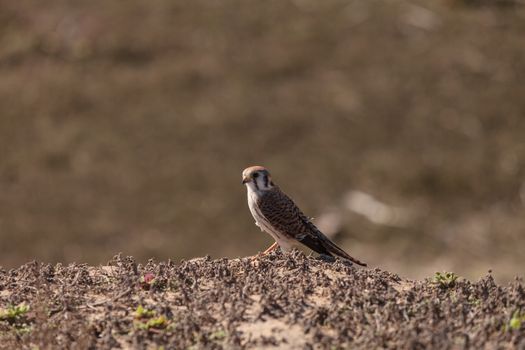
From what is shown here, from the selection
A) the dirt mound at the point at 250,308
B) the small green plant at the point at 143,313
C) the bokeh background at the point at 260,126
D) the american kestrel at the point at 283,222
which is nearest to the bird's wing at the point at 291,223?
the american kestrel at the point at 283,222

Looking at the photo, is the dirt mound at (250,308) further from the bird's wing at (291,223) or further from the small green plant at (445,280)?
the bird's wing at (291,223)

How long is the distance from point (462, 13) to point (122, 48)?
542 inches

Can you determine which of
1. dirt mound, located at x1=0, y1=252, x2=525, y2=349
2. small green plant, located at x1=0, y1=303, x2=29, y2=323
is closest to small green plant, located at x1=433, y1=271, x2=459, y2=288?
dirt mound, located at x1=0, y1=252, x2=525, y2=349

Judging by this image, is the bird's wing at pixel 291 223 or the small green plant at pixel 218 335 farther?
the bird's wing at pixel 291 223

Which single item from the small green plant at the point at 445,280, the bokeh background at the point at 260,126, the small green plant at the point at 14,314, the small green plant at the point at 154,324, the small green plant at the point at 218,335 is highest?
the bokeh background at the point at 260,126

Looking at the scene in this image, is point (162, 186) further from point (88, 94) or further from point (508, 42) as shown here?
point (508, 42)

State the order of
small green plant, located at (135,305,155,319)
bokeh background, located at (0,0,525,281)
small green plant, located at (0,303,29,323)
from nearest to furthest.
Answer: small green plant, located at (135,305,155,319) < small green plant, located at (0,303,29,323) < bokeh background, located at (0,0,525,281)

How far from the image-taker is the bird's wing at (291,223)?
35.6 feet

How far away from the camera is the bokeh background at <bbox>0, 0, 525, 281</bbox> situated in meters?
27.4

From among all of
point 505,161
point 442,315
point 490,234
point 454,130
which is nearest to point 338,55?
point 454,130

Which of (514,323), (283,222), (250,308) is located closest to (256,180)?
(283,222)

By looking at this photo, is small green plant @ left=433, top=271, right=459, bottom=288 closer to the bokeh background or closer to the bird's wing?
the bird's wing

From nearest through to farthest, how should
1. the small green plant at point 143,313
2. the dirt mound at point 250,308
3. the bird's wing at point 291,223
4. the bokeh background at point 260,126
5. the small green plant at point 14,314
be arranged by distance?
the dirt mound at point 250,308 → the small green plant at point 143,313 → the small green plant at point 14,314 → the bird's wing at point 291,223 → the bokeh background at point 260,126

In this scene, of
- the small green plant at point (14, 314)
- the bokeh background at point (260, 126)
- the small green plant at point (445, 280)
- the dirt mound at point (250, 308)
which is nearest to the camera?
the dirt mound at point (250, 308)
